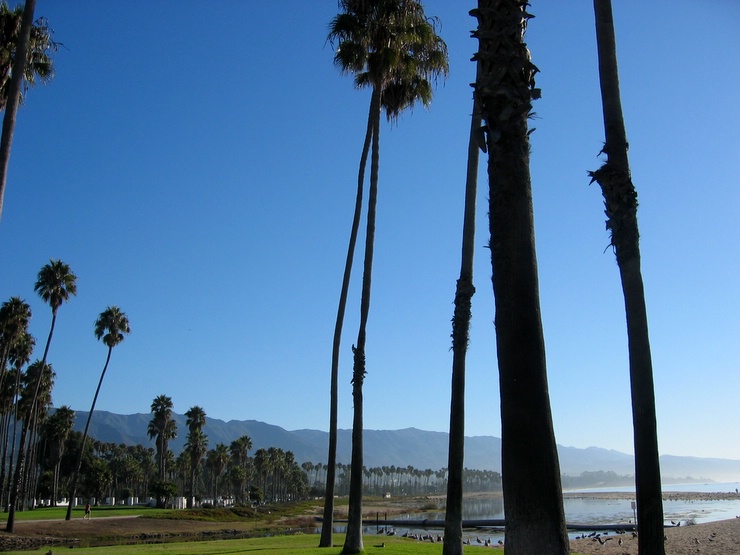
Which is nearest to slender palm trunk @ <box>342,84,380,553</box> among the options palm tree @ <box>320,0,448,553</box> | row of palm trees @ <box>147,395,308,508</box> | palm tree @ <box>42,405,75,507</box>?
palm tree @ <box>320,0,448,553</box>

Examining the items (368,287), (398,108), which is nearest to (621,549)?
(368,287)

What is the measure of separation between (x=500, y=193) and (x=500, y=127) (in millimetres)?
844

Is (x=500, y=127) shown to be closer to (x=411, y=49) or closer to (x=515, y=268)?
(x=515, y=268)

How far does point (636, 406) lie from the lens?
946cm

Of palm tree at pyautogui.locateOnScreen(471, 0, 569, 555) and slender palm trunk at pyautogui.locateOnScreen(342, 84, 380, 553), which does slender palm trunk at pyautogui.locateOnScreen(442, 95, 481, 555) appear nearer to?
slender palm trunk at pyautogui.locateOnScreen(342, 84, 380, 553)

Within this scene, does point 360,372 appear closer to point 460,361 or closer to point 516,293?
point 460,361

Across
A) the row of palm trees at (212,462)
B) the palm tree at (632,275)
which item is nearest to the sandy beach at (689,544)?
the palm tree at (632,275)

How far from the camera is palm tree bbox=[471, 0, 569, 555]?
A: 7094 mm

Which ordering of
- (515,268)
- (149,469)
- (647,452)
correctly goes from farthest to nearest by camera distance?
1. (149,469)
2. (647,452)
3. (515,268)

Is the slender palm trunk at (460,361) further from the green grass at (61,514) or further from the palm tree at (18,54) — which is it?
the green grass at (61,514)

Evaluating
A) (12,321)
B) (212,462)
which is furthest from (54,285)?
(212,462)

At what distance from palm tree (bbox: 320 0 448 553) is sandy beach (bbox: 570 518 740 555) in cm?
1217

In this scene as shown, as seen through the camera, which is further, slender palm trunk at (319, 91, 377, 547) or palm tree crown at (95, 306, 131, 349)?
palm tree crown at (95, 306, 131, 349)

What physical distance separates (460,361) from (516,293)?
29.7ft
